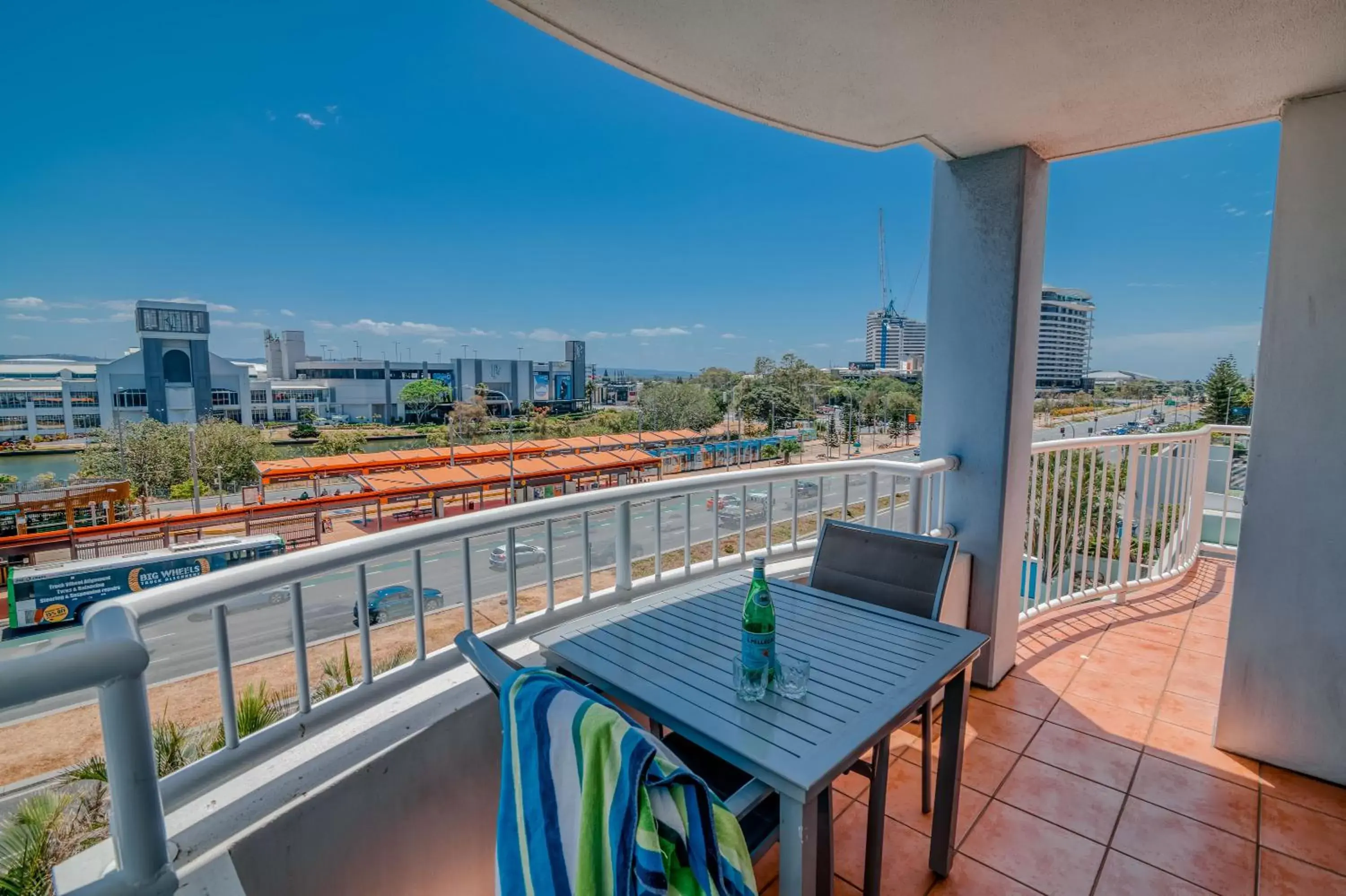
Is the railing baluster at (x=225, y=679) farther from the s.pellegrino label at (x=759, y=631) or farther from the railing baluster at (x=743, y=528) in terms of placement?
the railing baluster at (x=743, y=528)

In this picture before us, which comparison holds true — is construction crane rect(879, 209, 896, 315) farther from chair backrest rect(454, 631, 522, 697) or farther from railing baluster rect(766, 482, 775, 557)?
chair backrest rect(454, 631, 522, 697)

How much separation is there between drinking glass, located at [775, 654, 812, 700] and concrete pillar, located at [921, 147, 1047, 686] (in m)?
1.81

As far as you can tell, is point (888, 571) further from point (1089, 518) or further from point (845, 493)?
point (1089, 518)

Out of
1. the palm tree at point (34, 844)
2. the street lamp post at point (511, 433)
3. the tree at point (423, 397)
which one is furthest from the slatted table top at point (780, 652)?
the tree at point (423, 397)

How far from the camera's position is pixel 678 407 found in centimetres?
1650

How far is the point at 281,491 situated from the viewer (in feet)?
35.8

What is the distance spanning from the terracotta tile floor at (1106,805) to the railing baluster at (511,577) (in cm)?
106

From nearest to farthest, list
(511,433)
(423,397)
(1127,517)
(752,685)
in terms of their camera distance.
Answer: (752,685) < (1127,517) < (511,433) < (423,397)

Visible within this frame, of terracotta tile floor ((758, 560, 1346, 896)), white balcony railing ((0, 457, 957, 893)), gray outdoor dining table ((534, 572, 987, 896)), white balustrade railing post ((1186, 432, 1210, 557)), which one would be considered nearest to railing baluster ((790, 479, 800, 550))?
white balcony railing ((0, 457, 957, 893))

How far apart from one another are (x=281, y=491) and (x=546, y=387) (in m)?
12.0

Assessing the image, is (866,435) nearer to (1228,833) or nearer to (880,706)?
(1228,833)

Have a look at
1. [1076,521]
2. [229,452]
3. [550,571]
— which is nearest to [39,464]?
[229,452]

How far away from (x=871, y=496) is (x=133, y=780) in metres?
2.70

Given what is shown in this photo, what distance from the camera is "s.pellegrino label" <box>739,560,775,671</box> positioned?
1.27 meters
